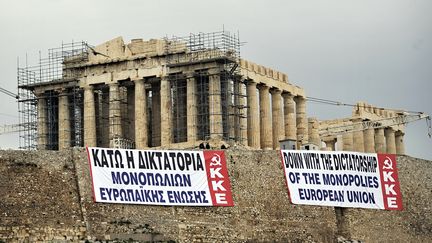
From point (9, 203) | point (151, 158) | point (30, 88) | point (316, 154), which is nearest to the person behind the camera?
point (9, 203)

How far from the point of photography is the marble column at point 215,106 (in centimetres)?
10225

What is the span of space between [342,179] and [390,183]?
4323mm

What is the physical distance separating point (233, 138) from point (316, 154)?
17144 millimetres

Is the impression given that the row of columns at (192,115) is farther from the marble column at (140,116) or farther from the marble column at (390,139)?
the marble column at (390,139)

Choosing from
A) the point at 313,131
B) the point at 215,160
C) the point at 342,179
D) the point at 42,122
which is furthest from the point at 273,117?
the point at 215,160

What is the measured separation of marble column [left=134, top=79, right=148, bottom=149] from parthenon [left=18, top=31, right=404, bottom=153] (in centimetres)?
7

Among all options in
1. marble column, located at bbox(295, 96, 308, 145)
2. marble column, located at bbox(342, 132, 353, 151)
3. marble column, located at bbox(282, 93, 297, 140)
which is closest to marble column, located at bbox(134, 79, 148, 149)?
marble column, located at bbox(282, 93, 297, 140)

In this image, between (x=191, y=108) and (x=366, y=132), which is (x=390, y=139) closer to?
(x=366, y=132)

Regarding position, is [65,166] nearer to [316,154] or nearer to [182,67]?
[316,154]

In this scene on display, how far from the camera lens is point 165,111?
104312mm

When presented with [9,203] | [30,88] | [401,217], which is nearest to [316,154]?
[401,217]

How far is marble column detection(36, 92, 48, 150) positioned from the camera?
362 ft

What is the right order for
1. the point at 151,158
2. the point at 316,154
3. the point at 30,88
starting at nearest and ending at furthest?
the point at 151,158, the point at 316,154, the point at 30,88

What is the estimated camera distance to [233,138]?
4048 inches
